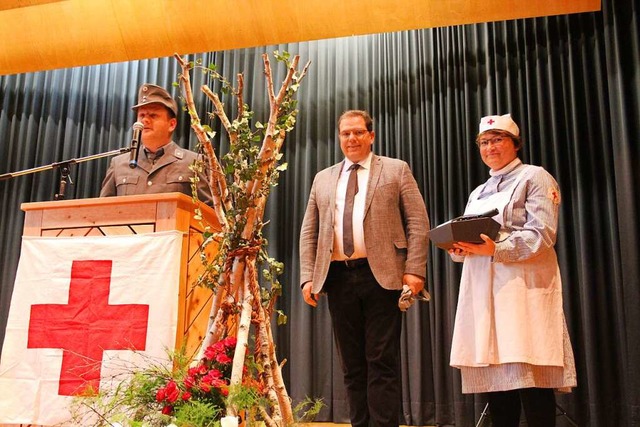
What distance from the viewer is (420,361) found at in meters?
3.74

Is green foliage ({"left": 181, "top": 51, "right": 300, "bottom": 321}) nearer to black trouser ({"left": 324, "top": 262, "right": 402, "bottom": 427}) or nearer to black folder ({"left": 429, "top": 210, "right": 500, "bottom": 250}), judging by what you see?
black trouser ({"left": 324, "top": 262, "right": 402, "bottom": 427})

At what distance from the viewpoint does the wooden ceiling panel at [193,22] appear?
3.65 m

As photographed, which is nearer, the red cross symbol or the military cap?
the red cross symbol

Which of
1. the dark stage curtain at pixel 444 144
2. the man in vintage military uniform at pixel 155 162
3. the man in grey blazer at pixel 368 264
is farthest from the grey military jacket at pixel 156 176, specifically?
the dark stage curtain at pixel 444 144

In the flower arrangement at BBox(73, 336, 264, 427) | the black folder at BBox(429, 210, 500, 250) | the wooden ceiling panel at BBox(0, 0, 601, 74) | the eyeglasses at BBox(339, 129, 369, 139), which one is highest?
the wooden ceiling panel at BBox(0, 0, 601, 74)

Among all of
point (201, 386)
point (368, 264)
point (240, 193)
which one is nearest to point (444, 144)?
point (368, 264)

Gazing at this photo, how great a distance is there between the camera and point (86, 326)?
2.20 meters

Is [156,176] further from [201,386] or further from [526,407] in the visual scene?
[526,407]

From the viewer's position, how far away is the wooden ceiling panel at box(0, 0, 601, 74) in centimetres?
365

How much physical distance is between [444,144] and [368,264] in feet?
6.27

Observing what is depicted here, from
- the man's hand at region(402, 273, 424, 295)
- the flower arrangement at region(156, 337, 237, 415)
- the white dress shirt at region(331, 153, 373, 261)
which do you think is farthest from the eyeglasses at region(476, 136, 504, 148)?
the flower arrangement at region(156, 337, 237, 415)

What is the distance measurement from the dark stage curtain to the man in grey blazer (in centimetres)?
148

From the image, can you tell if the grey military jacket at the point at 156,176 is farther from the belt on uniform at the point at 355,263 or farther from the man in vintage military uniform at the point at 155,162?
the belt on uniform at the point at 355,263

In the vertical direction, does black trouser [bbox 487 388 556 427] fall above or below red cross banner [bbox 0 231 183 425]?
below
